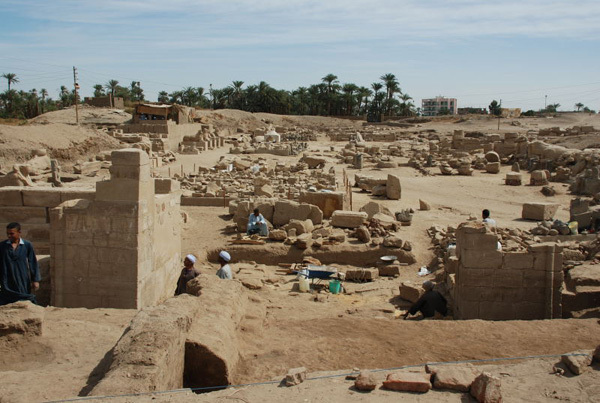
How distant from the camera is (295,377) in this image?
4707 millimetres

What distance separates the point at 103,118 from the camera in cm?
4125

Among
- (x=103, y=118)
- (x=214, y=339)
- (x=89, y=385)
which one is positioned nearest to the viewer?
(x=89, y=385)

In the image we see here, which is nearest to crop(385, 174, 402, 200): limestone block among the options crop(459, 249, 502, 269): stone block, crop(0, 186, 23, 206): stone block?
crop(459, 249, 502, 269): stone block

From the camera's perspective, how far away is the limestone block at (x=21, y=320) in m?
5.41

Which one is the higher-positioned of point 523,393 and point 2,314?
point 2,314

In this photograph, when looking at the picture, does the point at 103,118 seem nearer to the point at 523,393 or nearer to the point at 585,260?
the point at 585,260

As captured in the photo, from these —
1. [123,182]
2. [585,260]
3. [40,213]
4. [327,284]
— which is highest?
[123,182]

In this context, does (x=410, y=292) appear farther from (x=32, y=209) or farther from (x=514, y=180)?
(x=514, y=180)

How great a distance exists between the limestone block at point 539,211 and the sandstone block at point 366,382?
13.0 m

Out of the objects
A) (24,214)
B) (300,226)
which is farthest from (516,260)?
(24,214)

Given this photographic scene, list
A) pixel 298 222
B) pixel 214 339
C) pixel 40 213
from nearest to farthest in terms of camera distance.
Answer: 1. pixel 214 339
2. pixel 40 213
3. pixel 298 222

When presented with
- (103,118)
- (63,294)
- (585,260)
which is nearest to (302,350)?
(63,294)

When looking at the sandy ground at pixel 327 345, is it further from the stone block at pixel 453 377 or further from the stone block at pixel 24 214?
the stone block at pixel 24 214

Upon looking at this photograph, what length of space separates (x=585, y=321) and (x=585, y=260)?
3532 mm
